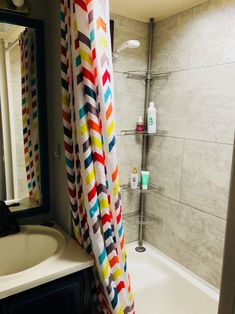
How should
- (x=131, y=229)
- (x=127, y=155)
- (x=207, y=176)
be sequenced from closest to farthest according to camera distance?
1. (x=207, y=176)
2. (x=127, y=155)
3. (x=131, y=229)

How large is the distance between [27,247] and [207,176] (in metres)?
Answer: 1.22

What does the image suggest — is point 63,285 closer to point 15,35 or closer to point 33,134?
point 33,134

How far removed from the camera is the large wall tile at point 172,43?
1855 millimetres

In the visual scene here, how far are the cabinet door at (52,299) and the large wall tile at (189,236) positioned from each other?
39.2 inches

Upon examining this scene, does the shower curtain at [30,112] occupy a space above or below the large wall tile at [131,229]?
above

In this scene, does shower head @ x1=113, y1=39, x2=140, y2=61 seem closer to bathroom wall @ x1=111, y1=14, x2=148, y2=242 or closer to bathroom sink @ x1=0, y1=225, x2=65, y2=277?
bathroom wall @ x1=111, y1=14, x2=148, y2=242

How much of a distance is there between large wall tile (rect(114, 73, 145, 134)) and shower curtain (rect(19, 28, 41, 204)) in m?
0.76

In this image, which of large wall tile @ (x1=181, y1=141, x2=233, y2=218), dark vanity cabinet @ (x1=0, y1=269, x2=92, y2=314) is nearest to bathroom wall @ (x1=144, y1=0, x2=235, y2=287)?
large wall tile @ (x1=181, y1=141, x2=233, y2=218)

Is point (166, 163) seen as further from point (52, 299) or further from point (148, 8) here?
point (52, 299)

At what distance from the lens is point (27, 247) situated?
1.41 m

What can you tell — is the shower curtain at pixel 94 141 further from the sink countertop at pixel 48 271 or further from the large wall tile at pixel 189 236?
the large wall tile at pixel 189 236

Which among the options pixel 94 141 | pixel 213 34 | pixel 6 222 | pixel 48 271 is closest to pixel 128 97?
pixel 213 34

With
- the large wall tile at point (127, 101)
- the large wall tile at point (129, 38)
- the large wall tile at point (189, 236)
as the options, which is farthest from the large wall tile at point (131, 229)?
the large wall tile at point (129, 38)

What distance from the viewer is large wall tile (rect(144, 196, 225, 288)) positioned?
70.4 inches
